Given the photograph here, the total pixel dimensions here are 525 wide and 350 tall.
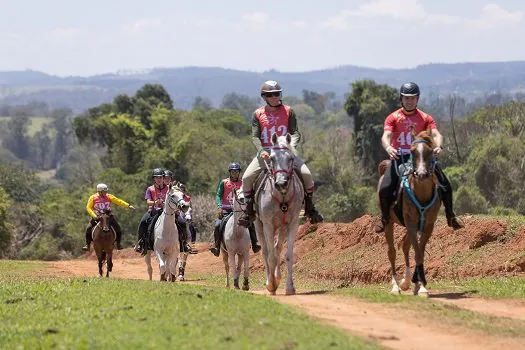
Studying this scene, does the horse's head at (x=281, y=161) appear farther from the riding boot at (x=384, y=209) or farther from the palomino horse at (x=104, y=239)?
the palomino horse at (x=104, y=239)

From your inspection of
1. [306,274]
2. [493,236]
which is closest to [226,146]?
[306,274]

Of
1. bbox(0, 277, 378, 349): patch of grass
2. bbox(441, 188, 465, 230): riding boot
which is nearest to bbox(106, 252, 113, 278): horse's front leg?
bbox(0, 277, 378, 349): patch of grass

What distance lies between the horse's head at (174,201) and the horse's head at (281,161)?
19.0 feet

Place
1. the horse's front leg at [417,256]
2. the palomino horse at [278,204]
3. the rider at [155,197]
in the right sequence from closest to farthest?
the horse's front leg at [417,256] → the palomino horse at [278,204] → the rider at [155,197]

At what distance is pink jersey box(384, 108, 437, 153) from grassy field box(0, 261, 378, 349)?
4.12 metres

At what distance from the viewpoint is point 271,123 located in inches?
797

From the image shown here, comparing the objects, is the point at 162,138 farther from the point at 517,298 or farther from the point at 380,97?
the point at 517,298

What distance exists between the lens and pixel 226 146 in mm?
92062

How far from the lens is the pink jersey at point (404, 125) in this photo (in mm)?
19375

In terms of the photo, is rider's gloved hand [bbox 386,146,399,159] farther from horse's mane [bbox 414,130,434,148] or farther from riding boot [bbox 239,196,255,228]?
riding boot [bbox 239,196,255,228]

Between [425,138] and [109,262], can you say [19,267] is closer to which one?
[109,262]

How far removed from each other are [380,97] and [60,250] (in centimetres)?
3790

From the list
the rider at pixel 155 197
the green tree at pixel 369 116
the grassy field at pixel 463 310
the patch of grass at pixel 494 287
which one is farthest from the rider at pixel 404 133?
the green tree at pixel 369 116

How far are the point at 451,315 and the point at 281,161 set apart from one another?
4531 mm
